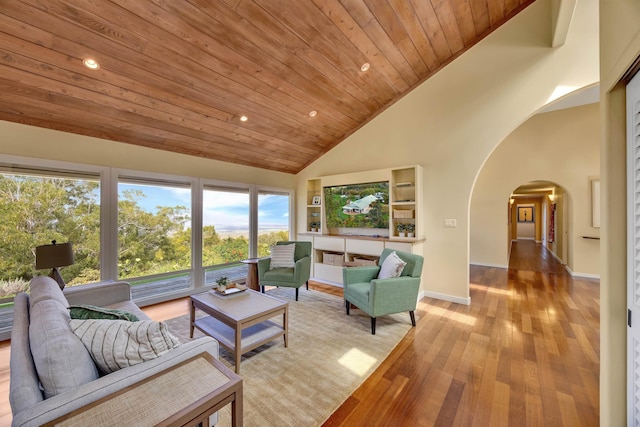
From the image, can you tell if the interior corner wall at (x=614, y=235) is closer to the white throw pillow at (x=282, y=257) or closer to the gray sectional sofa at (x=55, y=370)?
the gray sectional sofa at (x=55, y=370)

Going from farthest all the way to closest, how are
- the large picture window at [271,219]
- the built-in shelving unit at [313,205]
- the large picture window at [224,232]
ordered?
1. the built-in shelving unit at [313,205]
2. the large picture window at [271,219]
3. the large picture window at [224,232]

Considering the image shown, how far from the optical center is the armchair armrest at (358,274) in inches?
132

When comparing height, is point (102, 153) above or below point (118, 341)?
above

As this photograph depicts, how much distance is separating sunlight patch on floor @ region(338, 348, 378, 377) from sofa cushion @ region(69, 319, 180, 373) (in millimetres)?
1605

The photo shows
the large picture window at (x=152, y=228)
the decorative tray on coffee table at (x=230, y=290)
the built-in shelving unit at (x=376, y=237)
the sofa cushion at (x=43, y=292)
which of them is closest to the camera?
the sofa cushion at (x=43, y=292)

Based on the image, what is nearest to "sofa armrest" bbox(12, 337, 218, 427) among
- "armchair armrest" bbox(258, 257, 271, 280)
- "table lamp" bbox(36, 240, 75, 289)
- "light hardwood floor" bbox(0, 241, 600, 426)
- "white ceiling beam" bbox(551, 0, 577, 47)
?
"light hardwood floor" bbox(0, 241, 600, 426)

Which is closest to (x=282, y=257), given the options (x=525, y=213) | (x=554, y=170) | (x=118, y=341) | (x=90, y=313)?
(x=90, y=313)

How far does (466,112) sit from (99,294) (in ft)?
17.4

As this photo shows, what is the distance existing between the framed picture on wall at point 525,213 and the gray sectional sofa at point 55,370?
51.6ft

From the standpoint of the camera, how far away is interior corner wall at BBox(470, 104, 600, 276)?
5.16 meters

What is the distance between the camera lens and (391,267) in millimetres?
3189

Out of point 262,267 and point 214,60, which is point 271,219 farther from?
point 214,60

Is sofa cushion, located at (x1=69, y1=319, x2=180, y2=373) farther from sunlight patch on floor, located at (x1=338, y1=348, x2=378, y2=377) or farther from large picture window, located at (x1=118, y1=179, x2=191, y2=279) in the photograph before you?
large picture window, located at (x1=118, y1=179, x2=191, y2=279)

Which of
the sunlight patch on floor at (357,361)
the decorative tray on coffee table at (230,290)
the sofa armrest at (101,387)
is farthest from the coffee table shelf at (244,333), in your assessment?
the sofa armrest at (101,387)
